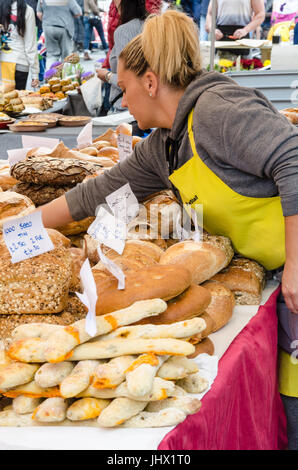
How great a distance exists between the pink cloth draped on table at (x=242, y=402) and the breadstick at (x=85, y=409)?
0.12 m

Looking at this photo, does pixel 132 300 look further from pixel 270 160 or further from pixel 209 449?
pixel 270 160

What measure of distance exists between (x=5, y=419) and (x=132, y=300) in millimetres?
345

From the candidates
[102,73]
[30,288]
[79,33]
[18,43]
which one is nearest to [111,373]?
[30,288]

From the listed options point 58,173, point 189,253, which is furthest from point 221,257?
point 58,173

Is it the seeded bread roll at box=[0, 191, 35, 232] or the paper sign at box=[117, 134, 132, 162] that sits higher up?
the paper sign at box=[117, 134, 132, 162]

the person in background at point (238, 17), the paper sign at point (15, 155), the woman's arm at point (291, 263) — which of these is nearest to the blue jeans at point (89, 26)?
the person in background at point (238, 17)

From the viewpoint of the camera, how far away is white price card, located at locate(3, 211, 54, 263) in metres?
1.15

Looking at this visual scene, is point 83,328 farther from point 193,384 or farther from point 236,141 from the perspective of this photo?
point 236,141

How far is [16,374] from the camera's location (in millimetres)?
854

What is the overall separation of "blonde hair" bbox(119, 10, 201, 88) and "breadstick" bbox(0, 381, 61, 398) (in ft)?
3.34

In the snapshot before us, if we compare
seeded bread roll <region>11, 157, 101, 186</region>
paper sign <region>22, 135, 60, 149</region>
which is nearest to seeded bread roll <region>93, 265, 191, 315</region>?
seeded bread roll <region>11, 157, 101, 186</region>

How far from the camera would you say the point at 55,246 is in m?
1.26

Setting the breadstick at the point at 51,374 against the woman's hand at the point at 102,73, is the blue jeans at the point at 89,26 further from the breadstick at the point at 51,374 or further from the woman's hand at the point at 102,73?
the breadstick at the point at 51,374

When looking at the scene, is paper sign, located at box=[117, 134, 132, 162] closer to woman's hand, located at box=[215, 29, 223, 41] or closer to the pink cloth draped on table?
the pink cloth draped on table
